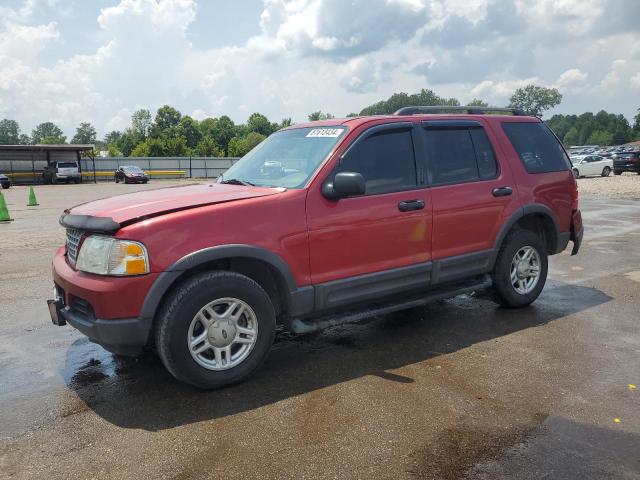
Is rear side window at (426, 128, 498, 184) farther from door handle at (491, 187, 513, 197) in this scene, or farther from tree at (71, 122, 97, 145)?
tree at (71, 122, 97, 145)

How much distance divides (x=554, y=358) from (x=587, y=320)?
125cm

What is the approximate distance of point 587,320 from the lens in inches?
211

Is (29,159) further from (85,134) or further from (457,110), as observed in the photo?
(85,134)

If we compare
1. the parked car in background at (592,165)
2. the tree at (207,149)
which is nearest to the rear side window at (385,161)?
the parked car in background at (592,165)

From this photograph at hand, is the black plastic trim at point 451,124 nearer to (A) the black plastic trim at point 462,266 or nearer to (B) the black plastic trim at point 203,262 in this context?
(A) the black plastic trim at point 462,266

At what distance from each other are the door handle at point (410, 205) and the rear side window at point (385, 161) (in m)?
0.14

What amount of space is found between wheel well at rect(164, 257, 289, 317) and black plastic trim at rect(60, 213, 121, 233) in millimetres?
649

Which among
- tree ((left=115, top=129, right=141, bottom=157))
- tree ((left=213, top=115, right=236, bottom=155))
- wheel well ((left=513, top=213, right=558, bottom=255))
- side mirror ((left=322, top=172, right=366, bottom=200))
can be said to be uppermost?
tree ((left=213, top=115, right=236, bottom=155))

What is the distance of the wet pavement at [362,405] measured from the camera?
2910 mm

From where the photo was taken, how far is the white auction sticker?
4.56 meters

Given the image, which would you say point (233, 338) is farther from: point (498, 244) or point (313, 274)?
point (498, 244)

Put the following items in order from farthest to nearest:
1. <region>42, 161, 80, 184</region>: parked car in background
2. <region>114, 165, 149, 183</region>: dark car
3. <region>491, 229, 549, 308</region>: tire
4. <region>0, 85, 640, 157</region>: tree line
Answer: <region>0, 85, 640, 157</region>: tree line < <region>42, 161, 80, 184</region>: parked car in background < <region>114, 165, 149, 183</region>: dark car < <region>491, 229, 549, 308</region>: tire

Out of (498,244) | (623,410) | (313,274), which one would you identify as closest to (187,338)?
(313,274)

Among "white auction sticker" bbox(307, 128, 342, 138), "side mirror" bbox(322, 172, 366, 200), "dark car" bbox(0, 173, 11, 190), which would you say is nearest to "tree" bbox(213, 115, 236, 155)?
"dark car" bbox(0, 173, 11, 190)
